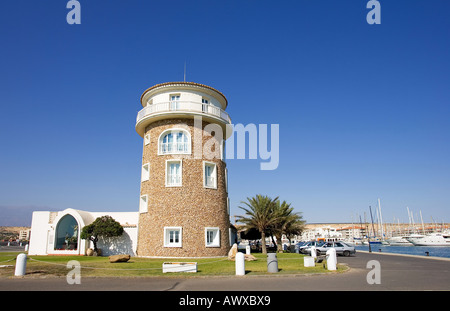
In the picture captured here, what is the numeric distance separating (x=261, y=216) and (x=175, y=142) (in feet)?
40.6

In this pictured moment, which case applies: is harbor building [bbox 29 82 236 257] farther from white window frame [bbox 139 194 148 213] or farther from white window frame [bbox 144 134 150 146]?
white window frame [bbox 144 134 150 146]

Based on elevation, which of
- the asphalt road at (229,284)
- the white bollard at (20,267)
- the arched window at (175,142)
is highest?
the arched window at (175,142)

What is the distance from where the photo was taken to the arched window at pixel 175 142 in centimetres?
2489

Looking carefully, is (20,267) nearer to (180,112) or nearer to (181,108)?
(180,112)

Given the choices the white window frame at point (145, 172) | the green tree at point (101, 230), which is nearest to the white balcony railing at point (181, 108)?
the white window frame at point (145, 172)

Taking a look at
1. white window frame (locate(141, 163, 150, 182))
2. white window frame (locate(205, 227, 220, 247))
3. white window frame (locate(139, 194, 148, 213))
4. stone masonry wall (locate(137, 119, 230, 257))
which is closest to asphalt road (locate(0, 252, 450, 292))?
stone masonry wall (locate(137, 119, 230, 257))

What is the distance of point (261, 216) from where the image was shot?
31.4 m

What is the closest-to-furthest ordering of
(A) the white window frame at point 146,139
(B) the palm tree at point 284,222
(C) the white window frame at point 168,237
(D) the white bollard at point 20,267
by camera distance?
(D) the white bollard at point 20,267
(C) the white window frame at point 168,237
(A) the white window frame at point 146,139
(B) the palm tree at point 284,222

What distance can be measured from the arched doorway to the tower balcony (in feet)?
37.9

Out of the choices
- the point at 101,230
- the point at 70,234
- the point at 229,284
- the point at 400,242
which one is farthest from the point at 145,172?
the point at 400,242

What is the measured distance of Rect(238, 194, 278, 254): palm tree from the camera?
31.4m

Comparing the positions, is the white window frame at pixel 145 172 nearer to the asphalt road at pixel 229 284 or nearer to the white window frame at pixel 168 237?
the white window frame at pixel 168 237

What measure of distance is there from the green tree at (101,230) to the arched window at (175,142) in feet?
25.5
